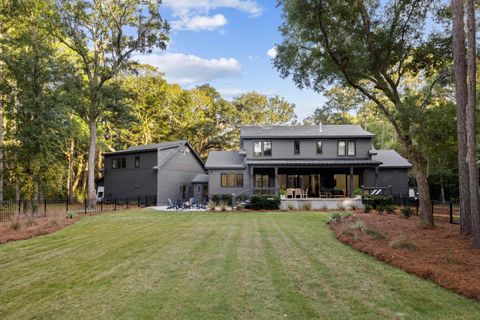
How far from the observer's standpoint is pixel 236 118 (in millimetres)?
47031

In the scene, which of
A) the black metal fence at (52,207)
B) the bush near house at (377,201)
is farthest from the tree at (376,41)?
the black metal fence at (52,207)

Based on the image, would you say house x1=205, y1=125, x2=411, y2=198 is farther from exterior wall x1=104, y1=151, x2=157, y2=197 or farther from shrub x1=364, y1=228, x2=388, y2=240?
shrub x1=364, y1=228, x2=388, y2=240

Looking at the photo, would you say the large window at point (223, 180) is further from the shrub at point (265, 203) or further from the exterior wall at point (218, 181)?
the shrub at point (265, 203)

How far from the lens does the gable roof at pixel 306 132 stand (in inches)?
1037

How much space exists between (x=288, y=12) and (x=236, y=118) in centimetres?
3449

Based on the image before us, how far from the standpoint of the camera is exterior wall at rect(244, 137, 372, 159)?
86.5 ft

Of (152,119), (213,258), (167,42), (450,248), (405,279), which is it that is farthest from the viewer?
(152,119)

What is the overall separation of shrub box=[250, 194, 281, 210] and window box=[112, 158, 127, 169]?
15162 mm

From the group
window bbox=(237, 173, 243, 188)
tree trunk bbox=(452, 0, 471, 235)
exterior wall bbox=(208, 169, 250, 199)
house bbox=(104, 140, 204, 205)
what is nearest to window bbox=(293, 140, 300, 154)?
exterior wall bbox=(208, 169, 250, 199)

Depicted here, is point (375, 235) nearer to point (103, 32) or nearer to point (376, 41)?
point (376, 41)

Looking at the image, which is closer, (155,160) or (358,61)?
(358,61)

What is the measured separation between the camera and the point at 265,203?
72.2ft

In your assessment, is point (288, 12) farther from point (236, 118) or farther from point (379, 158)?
point (236, 118)

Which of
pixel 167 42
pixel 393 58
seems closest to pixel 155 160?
pixel 167 42
